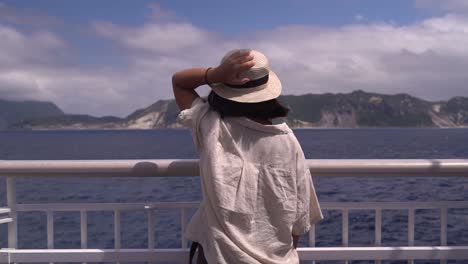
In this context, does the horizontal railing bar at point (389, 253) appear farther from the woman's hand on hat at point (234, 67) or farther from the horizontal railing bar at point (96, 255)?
the woman's hand on hat at point (234, 67)

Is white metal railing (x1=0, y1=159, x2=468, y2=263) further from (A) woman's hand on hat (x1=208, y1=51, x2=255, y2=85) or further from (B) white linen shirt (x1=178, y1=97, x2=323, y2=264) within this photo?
(A) woman's hand on hat (x1=208, y1=51, x2=255, y2=85)

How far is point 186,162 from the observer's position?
8.54 ft

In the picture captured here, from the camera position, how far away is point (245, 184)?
6.42 ft

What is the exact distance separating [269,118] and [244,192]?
34 cm

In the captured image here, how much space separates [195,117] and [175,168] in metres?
0.71

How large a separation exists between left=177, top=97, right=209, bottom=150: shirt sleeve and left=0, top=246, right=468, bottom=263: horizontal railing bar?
3.65 feet

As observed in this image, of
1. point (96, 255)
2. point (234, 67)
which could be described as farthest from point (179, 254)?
point (234, 67)

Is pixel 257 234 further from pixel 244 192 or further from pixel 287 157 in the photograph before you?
pixel 287 157

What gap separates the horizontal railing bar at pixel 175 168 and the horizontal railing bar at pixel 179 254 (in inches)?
19.9

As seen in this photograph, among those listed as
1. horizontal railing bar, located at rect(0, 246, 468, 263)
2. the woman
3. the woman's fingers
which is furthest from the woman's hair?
horizontal railing bar, located at rect(0, 246, 468, 263)

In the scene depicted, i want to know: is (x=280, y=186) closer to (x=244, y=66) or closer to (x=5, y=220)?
(x=244, y=66)

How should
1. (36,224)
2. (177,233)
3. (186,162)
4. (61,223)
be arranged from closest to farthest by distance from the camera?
(186,162), (177,233), (36,224), (61,223)

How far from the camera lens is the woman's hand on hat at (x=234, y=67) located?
6.21ft

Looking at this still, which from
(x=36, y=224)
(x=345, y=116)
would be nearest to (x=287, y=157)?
(x=36, y=224)
